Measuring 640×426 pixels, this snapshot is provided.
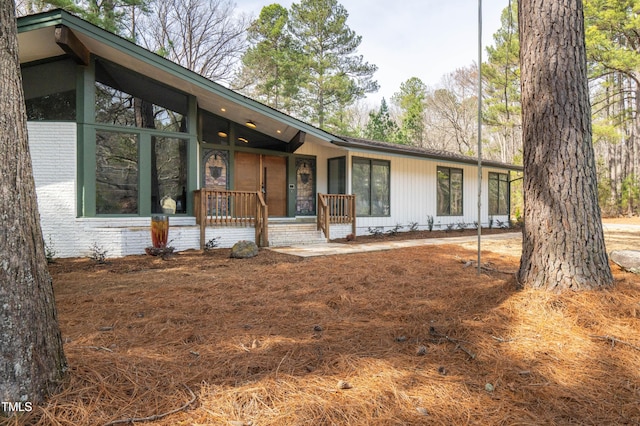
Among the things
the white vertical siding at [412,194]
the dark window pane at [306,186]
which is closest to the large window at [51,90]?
the dark window pane at [306,186]

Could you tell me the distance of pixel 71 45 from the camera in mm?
6176

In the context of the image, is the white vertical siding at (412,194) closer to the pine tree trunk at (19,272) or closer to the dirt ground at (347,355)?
the dirt ground at (347,355)

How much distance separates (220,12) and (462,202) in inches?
597

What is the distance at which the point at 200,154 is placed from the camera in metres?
8.90

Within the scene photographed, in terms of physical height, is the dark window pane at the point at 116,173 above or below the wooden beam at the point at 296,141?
below

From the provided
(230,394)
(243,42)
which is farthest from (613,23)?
(230,394)

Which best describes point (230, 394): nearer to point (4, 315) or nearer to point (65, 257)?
point (4, 315)

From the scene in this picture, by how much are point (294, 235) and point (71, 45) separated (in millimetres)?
5612

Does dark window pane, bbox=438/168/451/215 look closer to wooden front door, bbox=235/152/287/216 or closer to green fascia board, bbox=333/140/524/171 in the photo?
green fascia board, bbox=333/140/524/171

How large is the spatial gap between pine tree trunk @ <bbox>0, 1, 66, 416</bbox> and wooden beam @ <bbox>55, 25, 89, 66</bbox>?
5395 mm

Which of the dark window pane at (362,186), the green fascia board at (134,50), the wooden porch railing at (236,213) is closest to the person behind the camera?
the green fascia board at (134,50)

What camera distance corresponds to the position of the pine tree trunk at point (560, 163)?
2.86 meters

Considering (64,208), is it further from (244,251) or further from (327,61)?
(327,61)

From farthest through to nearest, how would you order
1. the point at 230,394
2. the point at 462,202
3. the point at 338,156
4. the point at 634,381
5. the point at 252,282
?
the point at 462,202 < the point at 338,156 < the point at 252,282 < the point at 634,381 < the point at 230,394
